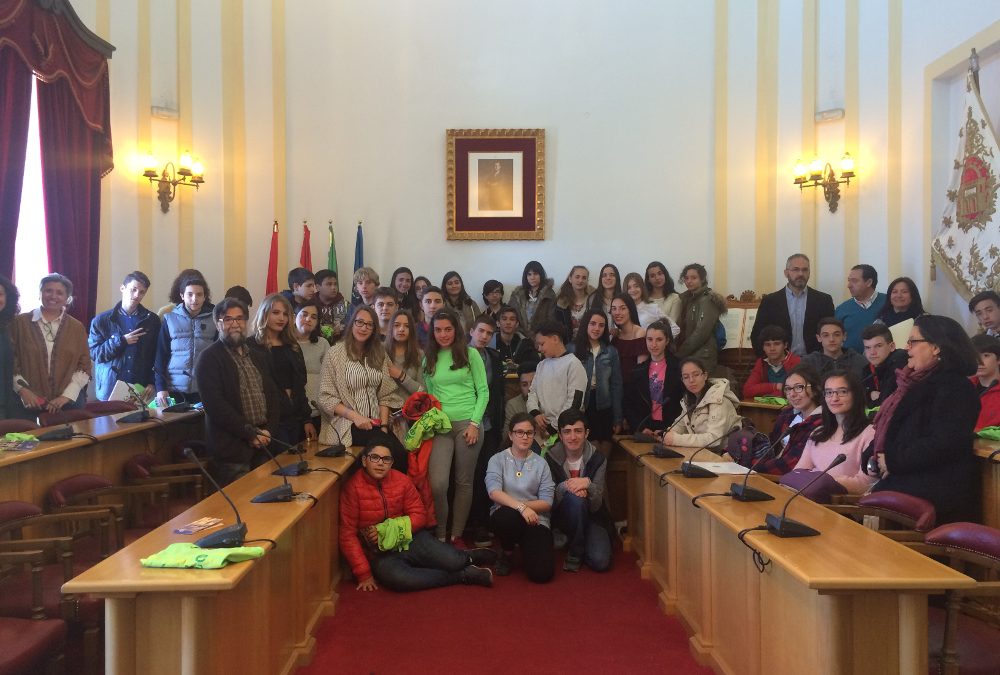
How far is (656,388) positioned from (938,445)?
6.53ft

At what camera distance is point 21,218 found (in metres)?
5.58

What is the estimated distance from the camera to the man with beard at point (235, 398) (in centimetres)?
357

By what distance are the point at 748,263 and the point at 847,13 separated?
2.36 metres

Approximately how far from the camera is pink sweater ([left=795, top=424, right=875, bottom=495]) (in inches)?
130

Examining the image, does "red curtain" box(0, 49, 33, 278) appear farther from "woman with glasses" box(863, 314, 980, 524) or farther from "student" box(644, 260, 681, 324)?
"woman with glasses" box(863, 314, 980, 524)

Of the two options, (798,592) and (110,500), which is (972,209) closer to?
(798,592)

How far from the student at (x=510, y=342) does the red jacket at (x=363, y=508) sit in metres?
1.96

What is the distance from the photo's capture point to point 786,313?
20.6 feet

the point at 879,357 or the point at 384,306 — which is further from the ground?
the point at 384,306

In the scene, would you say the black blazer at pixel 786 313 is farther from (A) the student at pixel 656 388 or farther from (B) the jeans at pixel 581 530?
(B) the jeans at pixel 581 530

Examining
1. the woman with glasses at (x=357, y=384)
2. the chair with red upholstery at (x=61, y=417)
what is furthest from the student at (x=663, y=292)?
the chair with red upholstery at (x=61, y=417)

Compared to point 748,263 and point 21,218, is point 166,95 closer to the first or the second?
point 21,218

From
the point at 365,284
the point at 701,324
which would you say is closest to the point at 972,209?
the point at 701,324

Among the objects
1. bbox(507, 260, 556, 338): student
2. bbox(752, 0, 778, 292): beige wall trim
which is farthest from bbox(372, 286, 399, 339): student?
bbox(752, 0, 778, 292): beige wall trim
